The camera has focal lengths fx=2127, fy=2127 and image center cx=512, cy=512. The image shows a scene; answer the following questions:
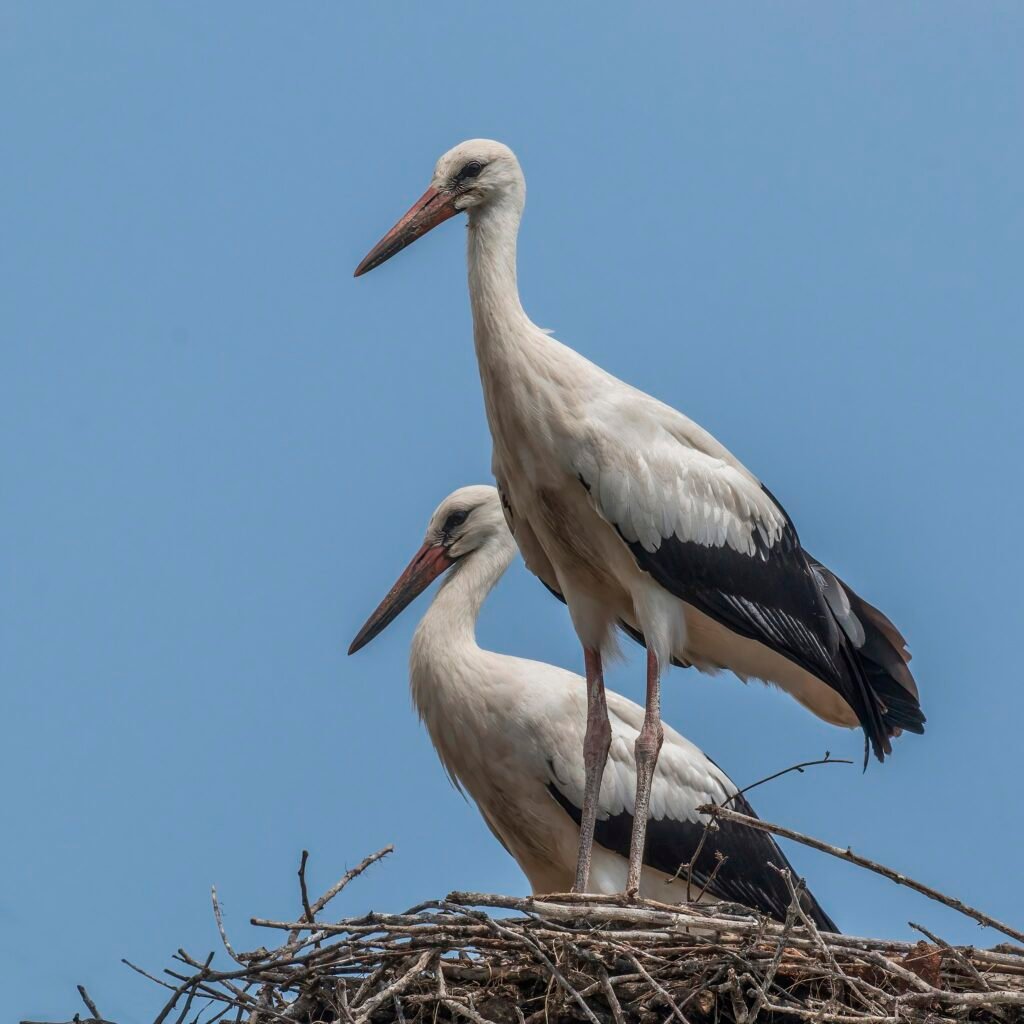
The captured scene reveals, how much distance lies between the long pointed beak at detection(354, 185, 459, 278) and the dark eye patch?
0.08 meters

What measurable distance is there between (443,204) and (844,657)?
2136mm

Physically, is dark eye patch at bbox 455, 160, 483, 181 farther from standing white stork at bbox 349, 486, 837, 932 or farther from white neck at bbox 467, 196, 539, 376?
standing white stork at bbox 349, 486, 837, 932

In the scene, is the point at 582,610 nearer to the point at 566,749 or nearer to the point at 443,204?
the point at 566,749

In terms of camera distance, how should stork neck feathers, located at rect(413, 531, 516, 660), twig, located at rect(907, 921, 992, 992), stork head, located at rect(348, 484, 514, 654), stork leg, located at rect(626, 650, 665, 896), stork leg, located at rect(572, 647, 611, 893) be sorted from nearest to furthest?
1. twig, located at rect(907, 921, 992, 992)
2. stork leg, located at rect(626, 650, 665, 896)
3. stork leg, located at rect(572, 647, 611, 893)
4. stork neck feathers, located at rect(413, 531, 516, 660)
5. stork head, located at rect(348, 484, 514, 654)

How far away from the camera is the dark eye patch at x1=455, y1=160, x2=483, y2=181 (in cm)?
725

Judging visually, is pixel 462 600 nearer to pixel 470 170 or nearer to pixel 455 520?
pixel 455 520

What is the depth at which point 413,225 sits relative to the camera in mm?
→ 7215

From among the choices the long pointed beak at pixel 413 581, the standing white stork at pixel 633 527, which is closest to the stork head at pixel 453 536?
the long pointed beak at pixel 413 581

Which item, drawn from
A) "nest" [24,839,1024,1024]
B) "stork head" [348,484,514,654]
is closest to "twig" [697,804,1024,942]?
"nest" [24,839,1024,1024]

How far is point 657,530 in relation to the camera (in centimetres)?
691

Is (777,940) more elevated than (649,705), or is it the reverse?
(649,705)

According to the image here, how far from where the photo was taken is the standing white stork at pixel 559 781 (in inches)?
307

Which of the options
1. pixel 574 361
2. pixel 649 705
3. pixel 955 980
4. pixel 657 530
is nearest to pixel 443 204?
pixel 574 361

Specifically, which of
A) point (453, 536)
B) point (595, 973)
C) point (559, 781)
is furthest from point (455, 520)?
point (595, 973)
